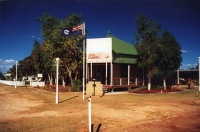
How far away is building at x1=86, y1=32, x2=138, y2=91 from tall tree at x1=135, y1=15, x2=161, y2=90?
2.83m

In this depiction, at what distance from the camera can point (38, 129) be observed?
9.74 metres

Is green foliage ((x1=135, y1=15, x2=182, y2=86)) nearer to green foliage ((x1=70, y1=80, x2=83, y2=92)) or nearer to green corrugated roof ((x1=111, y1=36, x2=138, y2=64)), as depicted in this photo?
green corrugated roof ((x1=111, y1=36, x2=138, y2=64))

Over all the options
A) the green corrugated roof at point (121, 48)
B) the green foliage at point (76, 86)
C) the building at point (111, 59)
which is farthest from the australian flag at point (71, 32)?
the green corrugated roof at point (121, 48)

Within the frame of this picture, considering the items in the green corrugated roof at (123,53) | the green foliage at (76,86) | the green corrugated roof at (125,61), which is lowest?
the green foliage at (76,86)

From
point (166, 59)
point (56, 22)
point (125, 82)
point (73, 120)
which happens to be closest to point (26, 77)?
point (56, 22)

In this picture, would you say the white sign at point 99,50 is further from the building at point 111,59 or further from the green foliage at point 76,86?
the green foliage at point 76,86

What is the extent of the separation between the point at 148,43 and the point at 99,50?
610cm

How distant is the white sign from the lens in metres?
27.9

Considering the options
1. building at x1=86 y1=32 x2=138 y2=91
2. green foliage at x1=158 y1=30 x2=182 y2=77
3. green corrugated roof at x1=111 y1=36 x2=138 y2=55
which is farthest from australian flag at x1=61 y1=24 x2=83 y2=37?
green foliage at x1=158 y1=30 x2=182 y2=77

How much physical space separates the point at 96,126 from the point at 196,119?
5558 millimetres

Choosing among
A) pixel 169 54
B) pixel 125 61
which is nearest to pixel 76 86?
pixel 125 61

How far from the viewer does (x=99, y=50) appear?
93.5 feet

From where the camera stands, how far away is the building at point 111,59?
92.0 feet

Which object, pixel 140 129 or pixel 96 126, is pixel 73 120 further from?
pixel 140 129
